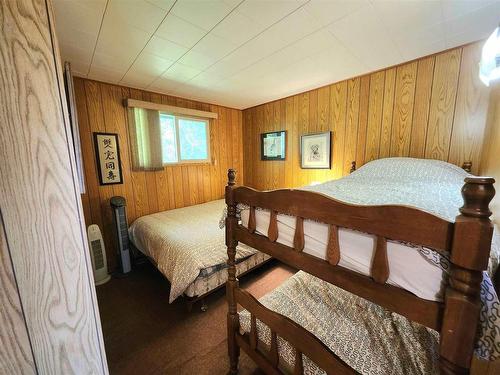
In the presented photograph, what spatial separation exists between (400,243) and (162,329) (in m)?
1.93

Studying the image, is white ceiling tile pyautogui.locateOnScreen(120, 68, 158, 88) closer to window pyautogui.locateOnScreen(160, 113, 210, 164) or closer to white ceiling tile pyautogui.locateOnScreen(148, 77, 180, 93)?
white ceiling tile pyautogui.locateOnScreen(148, 77, 180, 93)

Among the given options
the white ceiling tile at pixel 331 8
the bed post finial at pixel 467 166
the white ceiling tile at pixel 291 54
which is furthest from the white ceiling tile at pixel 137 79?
the bed post finial at pixel 467 166

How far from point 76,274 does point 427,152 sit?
283cm

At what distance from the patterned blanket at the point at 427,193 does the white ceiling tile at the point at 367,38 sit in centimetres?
102

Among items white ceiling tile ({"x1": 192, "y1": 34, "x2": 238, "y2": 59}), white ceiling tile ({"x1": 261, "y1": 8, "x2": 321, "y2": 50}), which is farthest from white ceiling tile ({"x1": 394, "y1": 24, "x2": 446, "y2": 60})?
white ceiling tile ({"x1": 192, "y1": 34, "x2": 238, "y2": 59})

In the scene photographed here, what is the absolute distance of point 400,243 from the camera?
0.66m

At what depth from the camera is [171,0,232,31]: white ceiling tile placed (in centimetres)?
127

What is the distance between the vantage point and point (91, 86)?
95.5 inches

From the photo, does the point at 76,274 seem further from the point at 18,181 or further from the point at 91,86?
the point at 91,86

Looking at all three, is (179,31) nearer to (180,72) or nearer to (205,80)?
(180,72)

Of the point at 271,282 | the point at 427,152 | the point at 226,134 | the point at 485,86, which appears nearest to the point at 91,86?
the point at 226,134

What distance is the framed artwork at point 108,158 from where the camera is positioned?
2.49 metres

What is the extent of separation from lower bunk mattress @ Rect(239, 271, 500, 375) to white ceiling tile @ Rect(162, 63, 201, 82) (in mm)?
2304

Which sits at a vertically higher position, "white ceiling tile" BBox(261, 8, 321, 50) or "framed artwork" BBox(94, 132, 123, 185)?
"white ceiling tile" BBox(261, 8, 321, 50)
